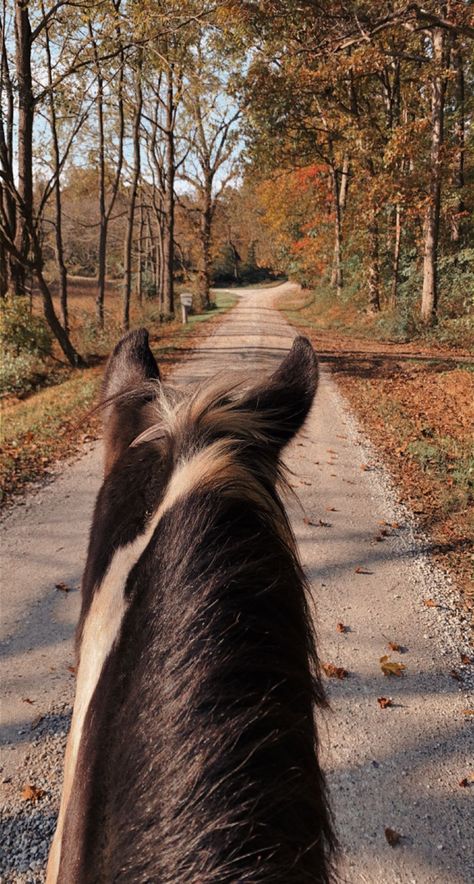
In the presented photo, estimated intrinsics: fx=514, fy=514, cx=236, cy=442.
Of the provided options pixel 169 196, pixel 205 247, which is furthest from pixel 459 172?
pixel 205 247

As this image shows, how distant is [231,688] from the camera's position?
78 cm

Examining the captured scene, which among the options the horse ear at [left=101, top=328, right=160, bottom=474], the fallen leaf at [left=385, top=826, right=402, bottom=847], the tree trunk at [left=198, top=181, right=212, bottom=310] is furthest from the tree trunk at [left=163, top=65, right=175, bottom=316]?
the fallen leaf at [left=385, top=826, right=402, bottom=847]

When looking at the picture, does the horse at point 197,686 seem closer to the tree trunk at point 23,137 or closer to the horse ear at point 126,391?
the horse ear at point 126,391

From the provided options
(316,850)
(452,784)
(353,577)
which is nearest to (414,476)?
(353,577)

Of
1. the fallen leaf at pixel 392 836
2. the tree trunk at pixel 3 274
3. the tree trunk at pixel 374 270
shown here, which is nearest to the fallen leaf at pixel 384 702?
the fallen leaf at pixel 392 836

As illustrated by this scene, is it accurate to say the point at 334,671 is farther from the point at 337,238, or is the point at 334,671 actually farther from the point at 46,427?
the point at 337,238

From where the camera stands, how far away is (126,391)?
1.59 m

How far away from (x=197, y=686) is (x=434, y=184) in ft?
52.6

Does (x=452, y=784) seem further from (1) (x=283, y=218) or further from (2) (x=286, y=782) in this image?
(1) (x=283, y=218)

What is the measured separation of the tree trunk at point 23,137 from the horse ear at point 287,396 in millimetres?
11379

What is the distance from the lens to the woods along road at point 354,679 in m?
2.29

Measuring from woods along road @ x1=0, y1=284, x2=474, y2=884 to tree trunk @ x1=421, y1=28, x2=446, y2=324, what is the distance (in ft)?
37.5

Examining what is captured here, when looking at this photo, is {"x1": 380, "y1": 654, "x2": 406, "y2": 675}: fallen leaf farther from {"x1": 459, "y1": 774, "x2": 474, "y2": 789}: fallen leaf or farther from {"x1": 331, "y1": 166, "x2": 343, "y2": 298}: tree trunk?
{"x1": 331, "y1": 166, "x2": 343, "y2": 298}: tree trunk

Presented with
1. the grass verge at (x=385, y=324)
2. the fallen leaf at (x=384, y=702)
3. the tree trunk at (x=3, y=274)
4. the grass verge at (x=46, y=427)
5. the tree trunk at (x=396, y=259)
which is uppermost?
the tree trunk at (x=396, y=259)
